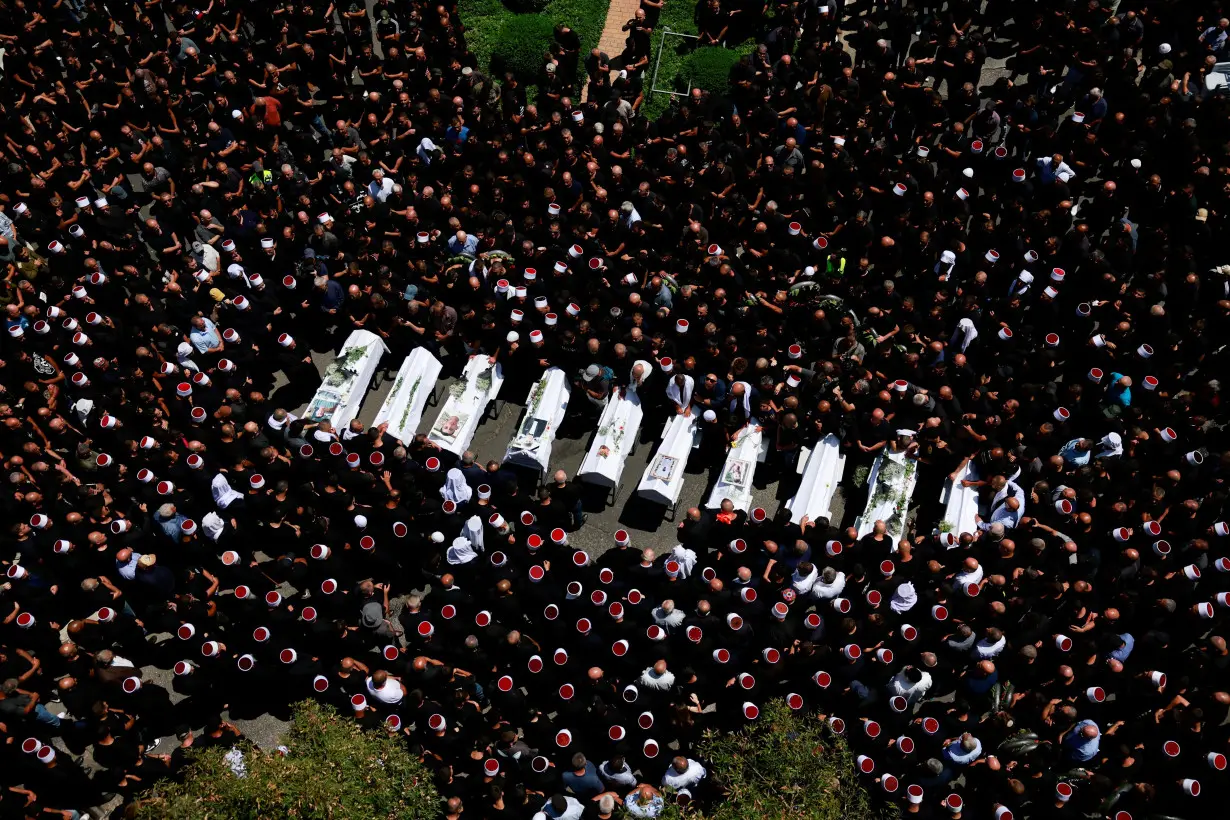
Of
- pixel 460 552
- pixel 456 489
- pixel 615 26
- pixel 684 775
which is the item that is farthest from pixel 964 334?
pixel 615 26

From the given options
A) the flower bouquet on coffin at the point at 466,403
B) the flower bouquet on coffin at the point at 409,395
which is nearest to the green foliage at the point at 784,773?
the flower bouquet on coffin at the point at 466,403

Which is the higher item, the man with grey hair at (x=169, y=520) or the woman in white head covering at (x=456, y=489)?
the woman in white head covering at (x=456, y=489)

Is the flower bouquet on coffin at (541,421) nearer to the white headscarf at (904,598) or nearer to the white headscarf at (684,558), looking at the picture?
the white headscarf at (684,558)

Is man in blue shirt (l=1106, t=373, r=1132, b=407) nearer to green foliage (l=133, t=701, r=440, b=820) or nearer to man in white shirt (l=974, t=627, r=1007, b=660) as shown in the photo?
man in white shirt (l=974, t=627, r=1007, b=660)

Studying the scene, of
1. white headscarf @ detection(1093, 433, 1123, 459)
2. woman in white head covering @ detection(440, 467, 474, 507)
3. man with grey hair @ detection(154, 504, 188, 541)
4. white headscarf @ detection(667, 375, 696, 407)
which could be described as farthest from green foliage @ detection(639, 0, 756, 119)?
man with grey hair @ detection(154, 504, 188, 541)

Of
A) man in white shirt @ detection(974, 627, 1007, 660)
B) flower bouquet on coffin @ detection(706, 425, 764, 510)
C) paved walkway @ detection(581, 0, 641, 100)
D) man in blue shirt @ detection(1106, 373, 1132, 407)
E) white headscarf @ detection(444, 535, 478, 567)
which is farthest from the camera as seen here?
paved walkway @ detection(581, 0, 641, 100)
